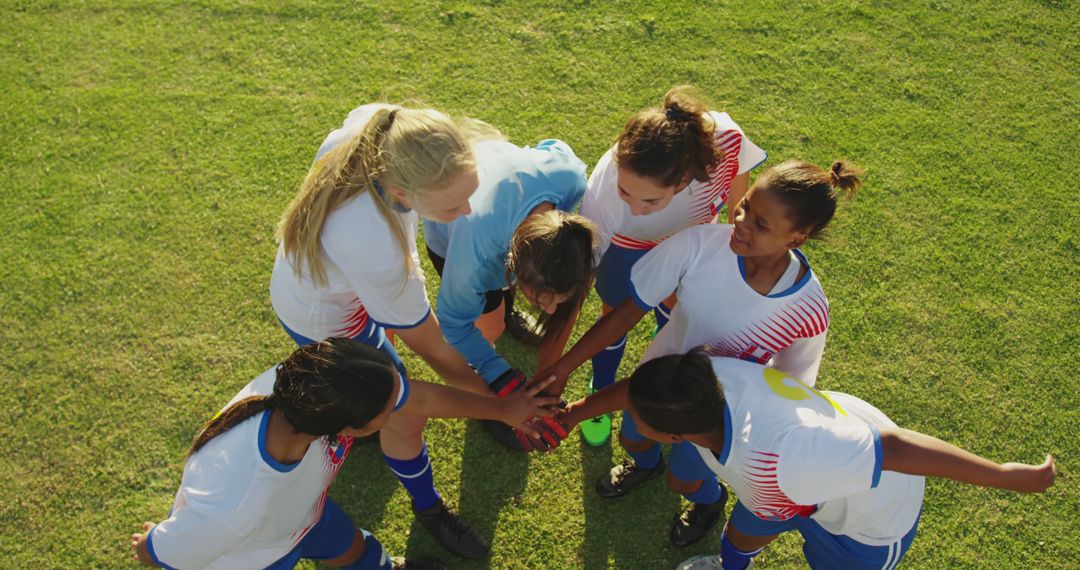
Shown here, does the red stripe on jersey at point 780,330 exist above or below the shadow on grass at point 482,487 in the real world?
above

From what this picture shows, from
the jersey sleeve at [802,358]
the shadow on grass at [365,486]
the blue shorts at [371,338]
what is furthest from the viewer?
the shadow on grass at [365,486]

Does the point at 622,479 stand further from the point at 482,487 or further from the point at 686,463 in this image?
the point at 482,487

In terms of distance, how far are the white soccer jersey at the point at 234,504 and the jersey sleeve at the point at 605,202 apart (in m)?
1.13

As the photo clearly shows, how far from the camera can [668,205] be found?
244 cm

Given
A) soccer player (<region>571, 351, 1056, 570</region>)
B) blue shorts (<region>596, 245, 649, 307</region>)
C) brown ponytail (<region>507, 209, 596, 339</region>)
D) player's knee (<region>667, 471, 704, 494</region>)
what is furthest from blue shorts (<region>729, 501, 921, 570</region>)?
brown ponytail (<region>507, 209, 596, 339</region>)

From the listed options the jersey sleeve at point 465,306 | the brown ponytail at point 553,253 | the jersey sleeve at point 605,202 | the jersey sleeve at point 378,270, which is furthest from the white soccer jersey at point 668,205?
the jersey sleeve at point 378,270

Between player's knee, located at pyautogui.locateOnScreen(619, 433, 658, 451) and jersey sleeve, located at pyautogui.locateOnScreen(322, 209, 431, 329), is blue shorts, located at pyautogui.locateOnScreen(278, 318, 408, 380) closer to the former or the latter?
jersey sleeve, located at pyautogui.locateOnScreen(322, 209, 431, 329)

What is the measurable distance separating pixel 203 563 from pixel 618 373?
1.98 meters

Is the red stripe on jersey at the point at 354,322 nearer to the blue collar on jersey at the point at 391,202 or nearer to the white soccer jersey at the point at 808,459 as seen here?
the blue collar on jersey at the point at 391,202

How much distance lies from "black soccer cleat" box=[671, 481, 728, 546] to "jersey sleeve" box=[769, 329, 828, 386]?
835 mm

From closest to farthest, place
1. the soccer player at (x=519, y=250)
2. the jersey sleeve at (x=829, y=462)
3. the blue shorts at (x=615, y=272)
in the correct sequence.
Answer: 1. the jersey sleeve at (x=829, y=462)
2. the soccer player at (x=519, y=250)
3. the blue shorts at (x=615, y=272)

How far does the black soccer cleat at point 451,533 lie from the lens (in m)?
2.88

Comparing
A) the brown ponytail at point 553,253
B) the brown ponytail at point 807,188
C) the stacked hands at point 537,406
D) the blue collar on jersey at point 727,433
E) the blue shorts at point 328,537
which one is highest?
the brown ponytail at point 807,188

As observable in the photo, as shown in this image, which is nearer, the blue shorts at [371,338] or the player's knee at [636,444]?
the blue shorts at [371,338]
